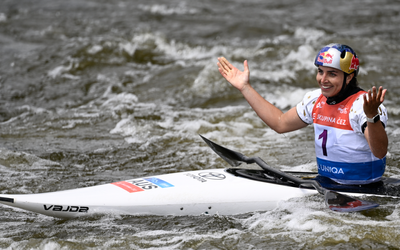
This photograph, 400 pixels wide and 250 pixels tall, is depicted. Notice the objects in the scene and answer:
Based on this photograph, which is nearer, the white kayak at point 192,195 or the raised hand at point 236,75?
the white kayak at point 192,195

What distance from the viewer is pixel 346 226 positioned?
380 cm

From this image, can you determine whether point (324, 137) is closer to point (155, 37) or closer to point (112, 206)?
point (112, 206)

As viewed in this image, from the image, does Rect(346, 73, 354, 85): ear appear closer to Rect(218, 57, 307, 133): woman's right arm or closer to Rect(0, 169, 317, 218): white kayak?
Rect(218, 57, 307, 133): woman's right arm

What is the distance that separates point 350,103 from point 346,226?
978 millimetres

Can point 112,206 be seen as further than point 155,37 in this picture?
No

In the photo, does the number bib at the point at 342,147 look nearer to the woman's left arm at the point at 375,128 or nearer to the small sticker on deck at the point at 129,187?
the woman's left arm at the point at 375,128

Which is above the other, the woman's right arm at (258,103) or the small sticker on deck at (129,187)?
the woman's right arm at (258,103)

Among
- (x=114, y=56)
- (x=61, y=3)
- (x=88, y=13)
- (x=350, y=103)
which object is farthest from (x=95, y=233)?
(x=61, y=3)

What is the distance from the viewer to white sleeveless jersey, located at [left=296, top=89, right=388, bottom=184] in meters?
3.69

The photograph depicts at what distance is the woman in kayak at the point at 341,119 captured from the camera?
3.58 metres

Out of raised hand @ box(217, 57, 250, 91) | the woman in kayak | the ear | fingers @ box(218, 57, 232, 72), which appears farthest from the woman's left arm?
fingers @ box(218, 57, 232, 72)

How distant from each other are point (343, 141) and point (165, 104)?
4.83m

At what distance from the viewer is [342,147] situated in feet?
12.4

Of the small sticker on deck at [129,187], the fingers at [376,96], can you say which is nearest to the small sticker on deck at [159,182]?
the small sticker on deck at [129,187]
